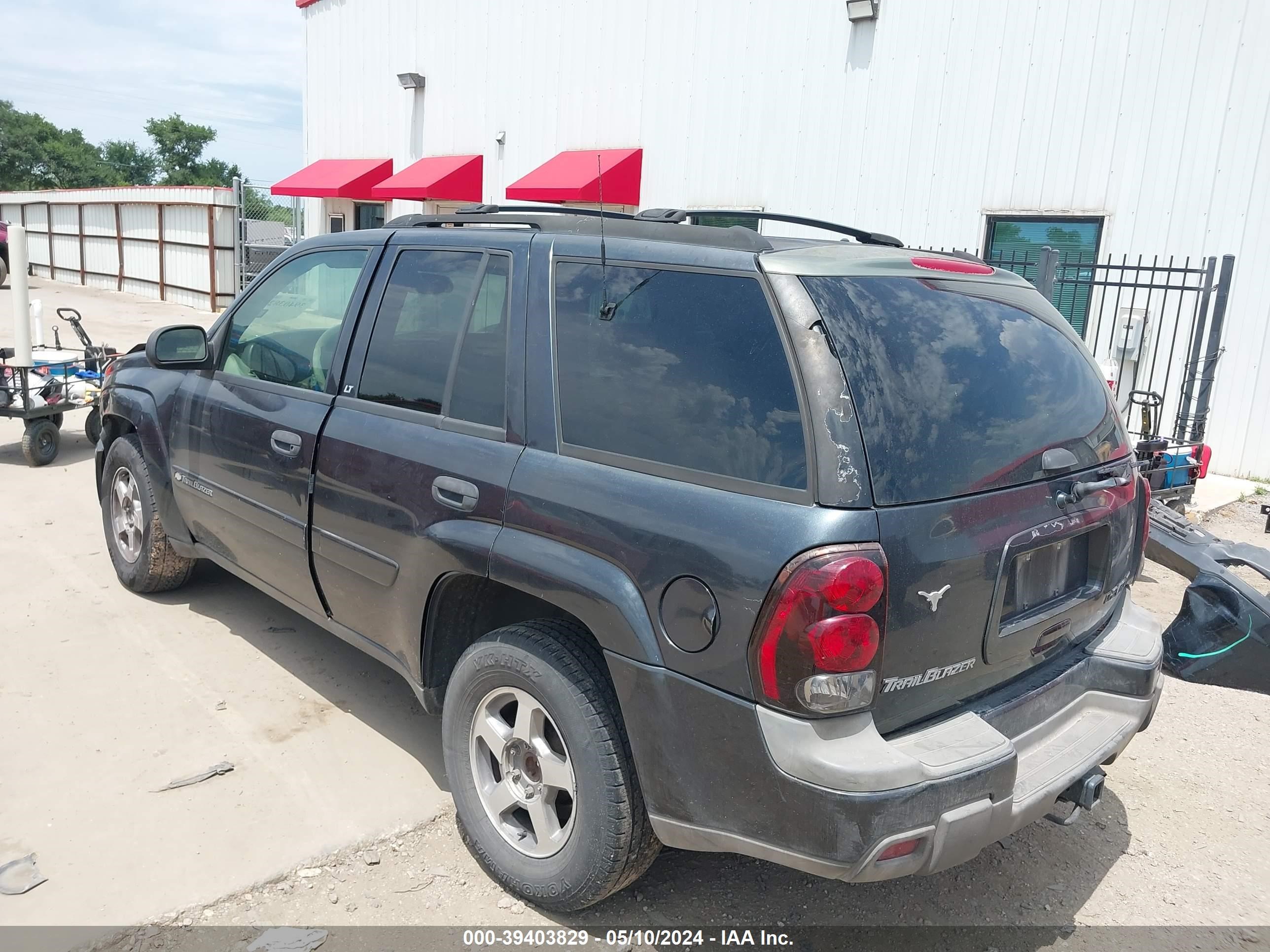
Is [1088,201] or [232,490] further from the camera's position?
[1088,201]

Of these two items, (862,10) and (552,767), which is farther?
(862,10)

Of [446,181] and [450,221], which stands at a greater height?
[446,181]

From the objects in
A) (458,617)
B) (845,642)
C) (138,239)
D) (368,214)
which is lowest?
(458,617)

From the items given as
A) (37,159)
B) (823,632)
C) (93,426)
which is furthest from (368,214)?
(37,159)

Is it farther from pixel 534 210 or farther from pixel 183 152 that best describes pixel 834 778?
pixel 183 152

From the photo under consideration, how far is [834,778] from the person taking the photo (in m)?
2.13

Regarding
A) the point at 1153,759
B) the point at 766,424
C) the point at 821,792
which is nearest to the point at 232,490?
the point at 766,424

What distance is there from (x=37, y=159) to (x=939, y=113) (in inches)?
2652

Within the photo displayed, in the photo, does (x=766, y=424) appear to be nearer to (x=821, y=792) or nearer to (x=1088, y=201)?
(x=821, y=792)

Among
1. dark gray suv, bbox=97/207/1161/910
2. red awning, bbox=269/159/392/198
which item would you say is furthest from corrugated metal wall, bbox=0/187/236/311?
dark gray suv, bbox=97/207/1161/910

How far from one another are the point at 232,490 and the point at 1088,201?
8.93 metres

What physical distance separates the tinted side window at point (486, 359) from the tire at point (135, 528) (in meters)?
2.43

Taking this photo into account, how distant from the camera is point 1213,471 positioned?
31.1ft

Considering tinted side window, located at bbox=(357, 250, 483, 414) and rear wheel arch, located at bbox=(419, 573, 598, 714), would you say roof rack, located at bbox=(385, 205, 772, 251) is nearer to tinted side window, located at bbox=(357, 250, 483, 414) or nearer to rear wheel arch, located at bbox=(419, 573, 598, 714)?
tinted side window, located at bbox=(357, 250, 483, 414)
